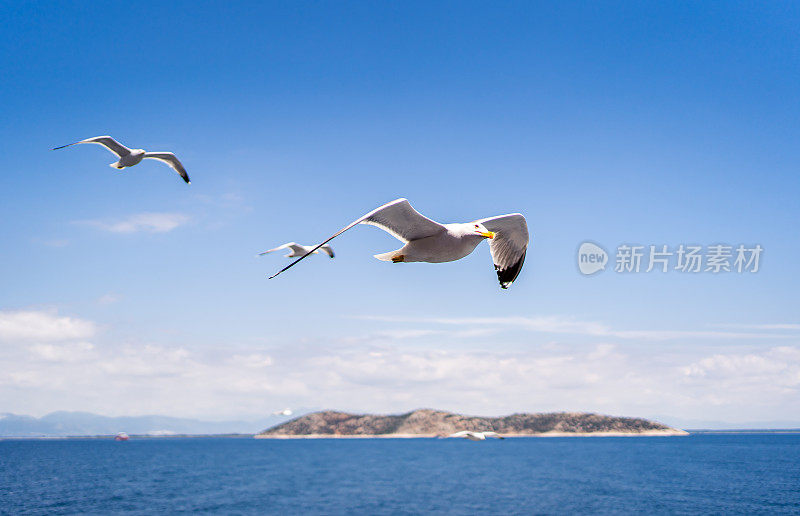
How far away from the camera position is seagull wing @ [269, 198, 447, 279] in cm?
633

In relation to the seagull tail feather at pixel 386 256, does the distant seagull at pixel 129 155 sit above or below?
above

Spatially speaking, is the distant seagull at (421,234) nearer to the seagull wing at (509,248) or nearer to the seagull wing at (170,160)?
the seagull wing at (509,248)

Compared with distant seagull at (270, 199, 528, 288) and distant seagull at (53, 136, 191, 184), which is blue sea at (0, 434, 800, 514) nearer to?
distant seagull at (53, 136, 191, 184)

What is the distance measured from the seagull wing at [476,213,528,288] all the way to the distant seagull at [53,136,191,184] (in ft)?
40.3

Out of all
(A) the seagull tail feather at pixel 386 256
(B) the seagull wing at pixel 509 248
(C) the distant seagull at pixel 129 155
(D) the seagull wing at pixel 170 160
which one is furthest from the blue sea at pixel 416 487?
(A) the seagull tail feather at pixel 386 256

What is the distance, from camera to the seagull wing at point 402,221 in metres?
6.33

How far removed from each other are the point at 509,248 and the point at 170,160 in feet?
43.5

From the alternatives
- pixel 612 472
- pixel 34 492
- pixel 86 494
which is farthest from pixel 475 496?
pixel 34 492

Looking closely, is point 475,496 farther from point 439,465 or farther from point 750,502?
point 439,465

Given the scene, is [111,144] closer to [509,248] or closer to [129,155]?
[129,155]

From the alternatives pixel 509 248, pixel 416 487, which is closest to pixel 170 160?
pixel 509 248

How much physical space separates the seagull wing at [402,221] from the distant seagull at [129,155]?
12.8 m

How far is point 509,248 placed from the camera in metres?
9.54

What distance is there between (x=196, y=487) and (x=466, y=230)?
12678 centimetres
